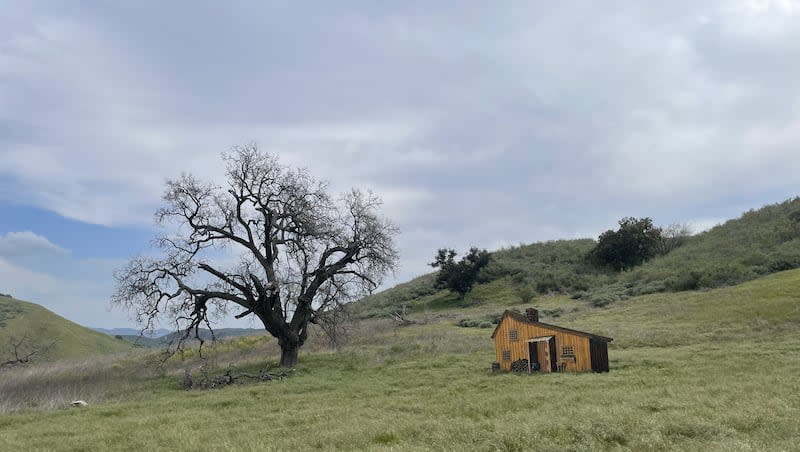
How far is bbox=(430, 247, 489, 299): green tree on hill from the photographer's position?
64125 millimetres

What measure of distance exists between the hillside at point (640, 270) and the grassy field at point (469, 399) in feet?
39.3

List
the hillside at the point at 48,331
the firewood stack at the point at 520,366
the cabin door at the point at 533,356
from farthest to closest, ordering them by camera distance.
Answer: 1. the hillside at the point at 48,331
2. the cabin door at the point at 533,356
3. the firewood stack at the point at 520,366

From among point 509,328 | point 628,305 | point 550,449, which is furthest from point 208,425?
point 628,305

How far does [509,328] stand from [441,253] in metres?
40.5

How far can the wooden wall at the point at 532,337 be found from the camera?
78.0 ft

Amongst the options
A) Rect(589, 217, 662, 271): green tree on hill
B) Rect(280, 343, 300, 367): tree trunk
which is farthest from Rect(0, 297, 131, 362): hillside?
Rect(589, 217, 662, 271): green tree on hill

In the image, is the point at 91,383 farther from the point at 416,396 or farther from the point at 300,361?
the point at 416,396

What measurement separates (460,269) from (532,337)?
39028 millimetres

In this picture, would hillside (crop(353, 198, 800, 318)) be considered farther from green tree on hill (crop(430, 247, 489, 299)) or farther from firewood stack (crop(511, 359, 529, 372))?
firewood stack (crop(511, 359, 529, 372))

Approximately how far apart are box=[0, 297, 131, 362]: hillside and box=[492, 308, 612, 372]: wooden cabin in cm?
7682

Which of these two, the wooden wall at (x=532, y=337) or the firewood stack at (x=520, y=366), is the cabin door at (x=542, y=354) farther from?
the firewood stack at (x=520, y=366)

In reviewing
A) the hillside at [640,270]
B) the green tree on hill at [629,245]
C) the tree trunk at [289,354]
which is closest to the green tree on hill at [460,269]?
the hillside at [640,270]

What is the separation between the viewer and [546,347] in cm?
2498

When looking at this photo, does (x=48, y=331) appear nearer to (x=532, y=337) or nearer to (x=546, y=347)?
(x=532, y=337)
